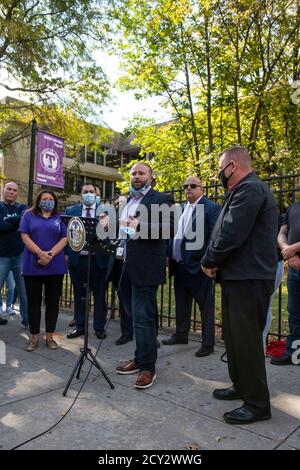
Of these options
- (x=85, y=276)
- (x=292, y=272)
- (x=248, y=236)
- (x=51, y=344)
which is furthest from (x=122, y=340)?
(x=248, y=236)

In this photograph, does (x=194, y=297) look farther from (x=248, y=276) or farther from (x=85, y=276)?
(x=248, y=276)

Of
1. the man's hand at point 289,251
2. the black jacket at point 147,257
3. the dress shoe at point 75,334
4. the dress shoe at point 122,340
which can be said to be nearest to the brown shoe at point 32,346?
the dress shoe at point 75,334

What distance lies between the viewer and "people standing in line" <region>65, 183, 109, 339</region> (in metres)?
5.60

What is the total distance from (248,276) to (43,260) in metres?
2.80

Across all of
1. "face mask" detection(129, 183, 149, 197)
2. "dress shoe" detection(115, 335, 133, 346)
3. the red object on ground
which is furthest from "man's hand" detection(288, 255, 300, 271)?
"dress shoe" detection(115, 335, 133, 346)

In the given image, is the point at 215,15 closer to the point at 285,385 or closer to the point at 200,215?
the point at 200,215

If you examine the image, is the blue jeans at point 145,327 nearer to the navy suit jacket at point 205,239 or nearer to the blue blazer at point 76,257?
the navy suit jacket at point 205,239

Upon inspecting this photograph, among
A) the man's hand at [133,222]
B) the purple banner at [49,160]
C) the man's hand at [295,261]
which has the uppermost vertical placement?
the purple banner at [49,160]

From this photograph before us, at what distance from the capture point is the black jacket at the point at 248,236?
3057mm

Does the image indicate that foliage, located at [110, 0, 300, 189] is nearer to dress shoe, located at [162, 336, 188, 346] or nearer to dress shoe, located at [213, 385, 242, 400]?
dress shoe, located at [162, 336, 188, 346]

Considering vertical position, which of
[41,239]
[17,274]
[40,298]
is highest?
[41,239]

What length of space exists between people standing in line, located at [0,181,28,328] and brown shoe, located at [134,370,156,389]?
3018mm

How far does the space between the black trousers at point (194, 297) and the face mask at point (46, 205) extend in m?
1.86

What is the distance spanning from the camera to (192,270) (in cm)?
498
